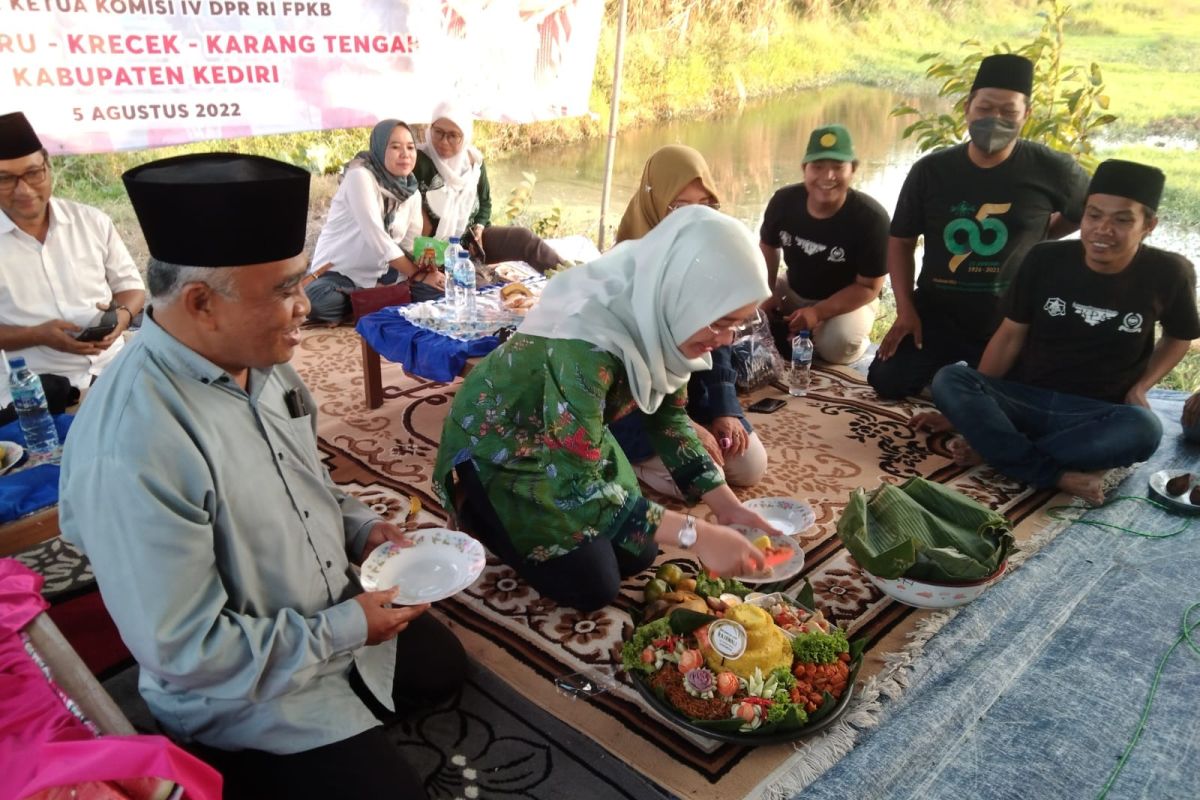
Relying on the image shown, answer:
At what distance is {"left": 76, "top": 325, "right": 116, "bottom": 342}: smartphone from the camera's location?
108 inches

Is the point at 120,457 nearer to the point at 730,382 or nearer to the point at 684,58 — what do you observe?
the point at 730,382

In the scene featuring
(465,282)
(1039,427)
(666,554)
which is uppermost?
(465,282)

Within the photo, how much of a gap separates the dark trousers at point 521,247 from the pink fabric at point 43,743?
11.9 ft

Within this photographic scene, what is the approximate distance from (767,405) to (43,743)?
3008 mm

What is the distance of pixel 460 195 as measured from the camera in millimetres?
4809

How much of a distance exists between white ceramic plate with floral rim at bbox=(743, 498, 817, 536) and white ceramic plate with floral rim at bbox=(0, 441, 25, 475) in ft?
6.65

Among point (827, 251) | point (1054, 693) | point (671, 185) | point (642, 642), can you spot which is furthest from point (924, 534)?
point (827, 251)

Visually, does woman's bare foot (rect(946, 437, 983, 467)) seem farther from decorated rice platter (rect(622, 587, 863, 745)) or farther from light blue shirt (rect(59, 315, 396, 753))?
light blue shirt (rect(59, 315, 396, 753))

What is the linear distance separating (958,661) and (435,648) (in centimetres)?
134

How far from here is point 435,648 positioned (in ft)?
6.09

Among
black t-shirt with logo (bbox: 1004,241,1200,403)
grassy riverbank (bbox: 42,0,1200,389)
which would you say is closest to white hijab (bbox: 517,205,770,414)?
black t-shirt with logo (bbox: 1004,241,1200,403)

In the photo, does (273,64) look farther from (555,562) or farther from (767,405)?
(555,562)

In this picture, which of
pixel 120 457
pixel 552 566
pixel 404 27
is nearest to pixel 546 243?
pixel 404 27

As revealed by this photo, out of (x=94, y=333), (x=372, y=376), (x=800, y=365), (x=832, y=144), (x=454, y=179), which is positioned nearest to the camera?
(x=94, y=333)
